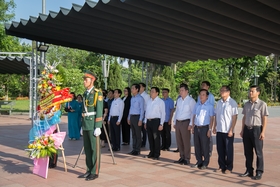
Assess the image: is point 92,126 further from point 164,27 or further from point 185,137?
point 164,27

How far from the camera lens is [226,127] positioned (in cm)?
645

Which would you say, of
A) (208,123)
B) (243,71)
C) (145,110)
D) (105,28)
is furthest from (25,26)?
(243,71)

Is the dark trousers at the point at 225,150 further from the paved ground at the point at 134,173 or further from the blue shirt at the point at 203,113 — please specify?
the blue shirt at the point at 203,113

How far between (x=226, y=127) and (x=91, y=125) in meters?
2.49

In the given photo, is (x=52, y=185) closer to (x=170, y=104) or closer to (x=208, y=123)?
(x=208, y=123)

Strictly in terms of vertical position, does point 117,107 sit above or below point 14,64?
below

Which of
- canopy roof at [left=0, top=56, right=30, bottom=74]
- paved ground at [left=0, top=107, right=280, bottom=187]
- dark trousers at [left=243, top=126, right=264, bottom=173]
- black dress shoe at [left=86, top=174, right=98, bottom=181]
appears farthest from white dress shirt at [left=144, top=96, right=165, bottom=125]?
canopy roof at [left=0, top=56, right=30, bottom=74]

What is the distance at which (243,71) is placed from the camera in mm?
40781

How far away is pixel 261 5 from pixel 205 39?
2.59m

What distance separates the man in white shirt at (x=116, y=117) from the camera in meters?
9.03

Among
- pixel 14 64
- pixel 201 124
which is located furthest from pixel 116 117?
pixel 14 64

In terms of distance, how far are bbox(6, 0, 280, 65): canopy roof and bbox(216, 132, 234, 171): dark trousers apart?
2.32 m

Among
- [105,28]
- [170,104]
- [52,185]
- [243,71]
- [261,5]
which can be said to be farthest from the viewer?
[243,71]

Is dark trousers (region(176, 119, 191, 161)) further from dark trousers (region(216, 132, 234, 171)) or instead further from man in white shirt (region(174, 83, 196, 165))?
dark trousers (region(216, 132, 234, 171))
